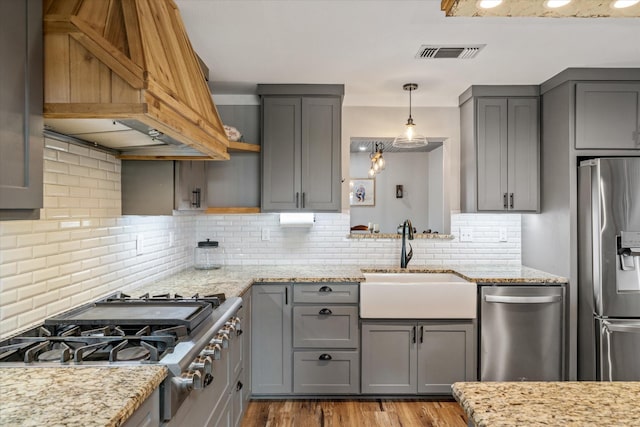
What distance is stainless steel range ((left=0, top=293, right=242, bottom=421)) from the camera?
1266 mm

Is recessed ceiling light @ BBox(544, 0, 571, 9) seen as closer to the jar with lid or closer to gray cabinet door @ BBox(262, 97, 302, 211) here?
gray cabinet door @ BBox(262, 97, 302, 211)

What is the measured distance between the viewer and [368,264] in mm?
3662

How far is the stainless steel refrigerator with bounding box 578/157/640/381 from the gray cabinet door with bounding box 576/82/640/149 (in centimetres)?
22

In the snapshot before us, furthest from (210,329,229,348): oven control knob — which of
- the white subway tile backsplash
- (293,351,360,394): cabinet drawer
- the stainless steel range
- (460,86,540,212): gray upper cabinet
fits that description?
(460,86,540,212): gray upper cabinet

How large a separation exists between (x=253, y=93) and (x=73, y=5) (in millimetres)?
2338

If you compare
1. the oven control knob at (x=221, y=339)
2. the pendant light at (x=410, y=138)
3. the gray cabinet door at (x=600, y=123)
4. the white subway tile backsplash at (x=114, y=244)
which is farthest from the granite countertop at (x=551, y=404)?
the gray cabinet door at (x=600, y=123)

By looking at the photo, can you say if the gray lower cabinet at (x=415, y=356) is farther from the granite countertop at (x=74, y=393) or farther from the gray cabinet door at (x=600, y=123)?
the granite countertop at (x=74, y=393)

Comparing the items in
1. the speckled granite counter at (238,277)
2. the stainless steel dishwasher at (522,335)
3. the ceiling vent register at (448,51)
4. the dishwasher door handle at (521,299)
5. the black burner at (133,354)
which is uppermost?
the ceiling vent register at (448,51)

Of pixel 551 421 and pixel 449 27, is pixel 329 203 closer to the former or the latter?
pixel 449 27

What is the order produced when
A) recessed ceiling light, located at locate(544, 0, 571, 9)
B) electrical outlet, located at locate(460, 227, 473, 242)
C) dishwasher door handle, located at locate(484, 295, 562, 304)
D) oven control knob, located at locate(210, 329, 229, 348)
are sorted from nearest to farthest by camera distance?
1. recessed ceiling light, located at locate(544, 0, 571, 9)
2. oven control knob, located at locate(210, 329, 229, 348)
3. dishwasher door handle, located at locate(484, 295, 562, 304)
4. electrical outlet, located at locate(460, 227, 473, 242)

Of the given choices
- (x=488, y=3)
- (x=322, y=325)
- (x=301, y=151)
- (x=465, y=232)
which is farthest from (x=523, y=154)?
(x=488, y=3)

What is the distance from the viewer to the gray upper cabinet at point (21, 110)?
3.22 ft

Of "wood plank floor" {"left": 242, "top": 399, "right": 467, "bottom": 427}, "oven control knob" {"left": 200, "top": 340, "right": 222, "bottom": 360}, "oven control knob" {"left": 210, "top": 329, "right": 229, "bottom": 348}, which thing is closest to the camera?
"oven control knob" {"left": 200, "top": 340, "right": 222, "bottom": 360}

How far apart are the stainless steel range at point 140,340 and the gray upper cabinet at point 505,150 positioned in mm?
2480
